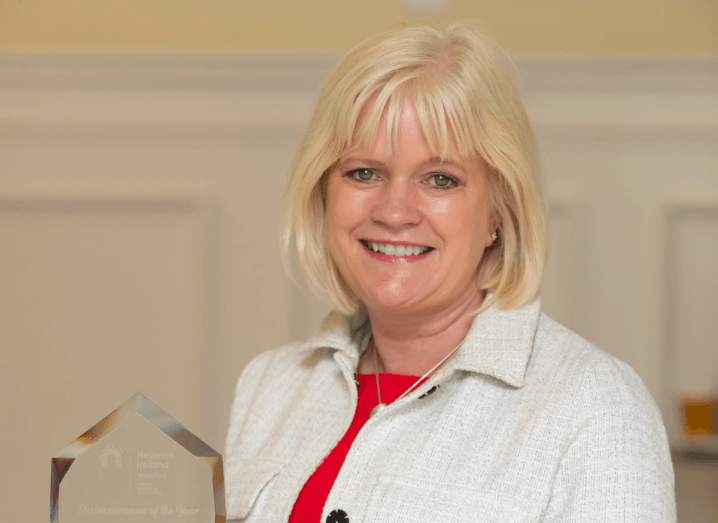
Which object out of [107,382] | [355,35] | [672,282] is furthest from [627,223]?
[107,382]

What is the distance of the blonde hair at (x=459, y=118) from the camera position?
1.14m

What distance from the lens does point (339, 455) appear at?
1223 mm

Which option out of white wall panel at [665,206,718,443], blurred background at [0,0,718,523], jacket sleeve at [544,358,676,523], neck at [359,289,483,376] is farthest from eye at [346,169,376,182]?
white wall panel at [665,206,718,443]

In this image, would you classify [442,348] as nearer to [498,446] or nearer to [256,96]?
[498,446]

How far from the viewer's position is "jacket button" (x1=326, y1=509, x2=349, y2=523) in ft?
3.60

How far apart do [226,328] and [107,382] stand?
38 centimetres

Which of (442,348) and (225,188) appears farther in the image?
(225,188)

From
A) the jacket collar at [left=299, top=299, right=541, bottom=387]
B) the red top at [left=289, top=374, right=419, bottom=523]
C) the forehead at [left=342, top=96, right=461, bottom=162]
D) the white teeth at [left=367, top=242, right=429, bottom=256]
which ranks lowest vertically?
the red top at [left=289, top=374, right=419, bottom=523]

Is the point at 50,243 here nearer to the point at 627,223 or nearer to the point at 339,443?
the point at 339,443

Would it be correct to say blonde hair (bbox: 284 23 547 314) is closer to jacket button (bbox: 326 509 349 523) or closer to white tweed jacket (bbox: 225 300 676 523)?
white tweed jacket (bbox: 225 300 676 523)

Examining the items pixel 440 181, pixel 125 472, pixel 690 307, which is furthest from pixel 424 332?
pixel 690 307

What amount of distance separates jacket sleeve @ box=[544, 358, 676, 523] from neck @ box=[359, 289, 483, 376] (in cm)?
26

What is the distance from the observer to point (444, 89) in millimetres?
1135

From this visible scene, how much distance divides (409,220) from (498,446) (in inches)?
13.9
